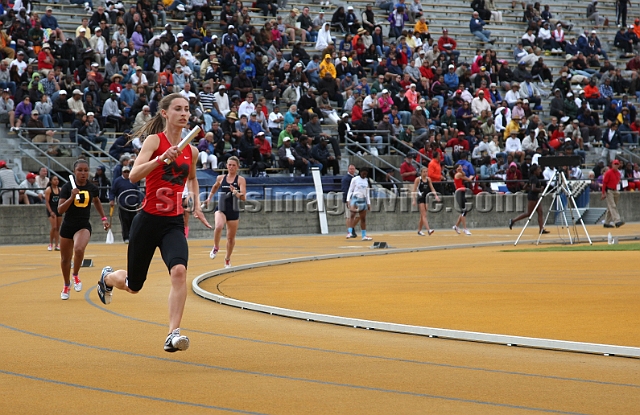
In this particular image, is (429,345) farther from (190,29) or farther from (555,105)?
(555,105)

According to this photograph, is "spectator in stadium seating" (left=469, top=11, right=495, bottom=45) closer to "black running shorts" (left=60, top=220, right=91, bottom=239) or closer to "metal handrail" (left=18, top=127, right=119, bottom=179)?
"metal handrail" (left=18, top=127, right=119, bottom=179)

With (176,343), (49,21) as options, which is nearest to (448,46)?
(49,21)

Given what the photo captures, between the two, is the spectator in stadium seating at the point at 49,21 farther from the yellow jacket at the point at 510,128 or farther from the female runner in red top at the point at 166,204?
the female runner in red top at the point at 166,204

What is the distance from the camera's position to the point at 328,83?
34.7 meters

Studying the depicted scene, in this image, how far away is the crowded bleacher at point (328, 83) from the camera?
29.0 meters

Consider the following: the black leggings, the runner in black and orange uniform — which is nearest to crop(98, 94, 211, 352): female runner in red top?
the black leggings

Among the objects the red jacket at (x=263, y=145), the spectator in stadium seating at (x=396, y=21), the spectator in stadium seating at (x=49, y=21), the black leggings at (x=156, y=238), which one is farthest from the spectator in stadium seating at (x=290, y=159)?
the black leggings at (x=156, y=238)

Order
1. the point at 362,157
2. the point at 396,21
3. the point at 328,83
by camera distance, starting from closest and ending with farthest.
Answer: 1. the point at 362,157
2. the point at 328,83
3. the point at 396,21

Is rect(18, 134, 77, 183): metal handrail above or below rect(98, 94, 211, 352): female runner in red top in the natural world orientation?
below

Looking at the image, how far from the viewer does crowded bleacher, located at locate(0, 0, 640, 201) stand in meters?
29.0

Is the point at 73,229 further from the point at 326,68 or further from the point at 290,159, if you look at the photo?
the point at 326,68

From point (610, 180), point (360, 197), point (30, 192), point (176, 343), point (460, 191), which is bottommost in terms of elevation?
point (460, 191)

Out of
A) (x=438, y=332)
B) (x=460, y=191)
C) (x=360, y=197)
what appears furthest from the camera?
(x=460, y=191)

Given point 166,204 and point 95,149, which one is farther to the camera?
point 95,149
